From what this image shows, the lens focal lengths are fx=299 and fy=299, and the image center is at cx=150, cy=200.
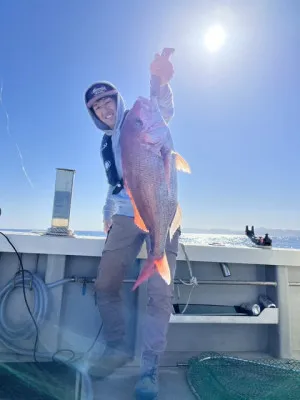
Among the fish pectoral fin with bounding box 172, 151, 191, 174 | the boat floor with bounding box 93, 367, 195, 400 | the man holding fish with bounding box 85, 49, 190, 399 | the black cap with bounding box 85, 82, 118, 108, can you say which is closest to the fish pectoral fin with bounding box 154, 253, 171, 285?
the man holding fish with bounding box 85, 49, 190, 399

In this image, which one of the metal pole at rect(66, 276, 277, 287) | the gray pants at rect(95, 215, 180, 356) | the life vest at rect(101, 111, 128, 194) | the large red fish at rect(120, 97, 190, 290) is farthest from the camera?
the metal pole at rect(66, 276, 277, 287)

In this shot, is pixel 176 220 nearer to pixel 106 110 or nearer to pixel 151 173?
→ pixel 151 173

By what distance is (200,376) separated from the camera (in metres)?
2.24

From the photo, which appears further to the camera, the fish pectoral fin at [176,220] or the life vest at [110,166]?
the life vest at [110,166]

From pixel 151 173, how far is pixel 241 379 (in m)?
1.61

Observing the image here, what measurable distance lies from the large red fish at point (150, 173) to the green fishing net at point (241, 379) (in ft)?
2.75

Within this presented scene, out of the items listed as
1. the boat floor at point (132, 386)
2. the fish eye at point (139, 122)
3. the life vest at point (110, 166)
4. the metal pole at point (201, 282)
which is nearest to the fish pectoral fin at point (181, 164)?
the fish eye at point (139, 122)

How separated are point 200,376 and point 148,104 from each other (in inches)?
78.6

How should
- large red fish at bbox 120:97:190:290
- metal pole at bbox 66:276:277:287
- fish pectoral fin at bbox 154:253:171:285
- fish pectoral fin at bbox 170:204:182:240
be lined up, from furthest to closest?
metal pole at bbox 66:276:277:287 → fish pectoral fin at bbox 170:204:182:240 → fish pectoral fin at bbox 154:253:171:285 → large red fish at bbox 120:97:190:290

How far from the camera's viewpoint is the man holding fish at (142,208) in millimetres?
1818

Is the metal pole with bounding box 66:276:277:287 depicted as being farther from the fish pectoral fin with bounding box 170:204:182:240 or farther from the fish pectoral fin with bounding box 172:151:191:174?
the fish pectoral fin with bounding box 172:151:191:174

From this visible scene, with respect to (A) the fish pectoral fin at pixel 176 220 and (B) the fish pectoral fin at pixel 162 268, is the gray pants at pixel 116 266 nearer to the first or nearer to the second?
(A) the fish pectoral fin at pixel 176 220

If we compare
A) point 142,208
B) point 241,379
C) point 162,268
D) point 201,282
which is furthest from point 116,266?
point 241,379

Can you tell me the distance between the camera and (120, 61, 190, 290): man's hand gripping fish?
1.80m
